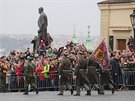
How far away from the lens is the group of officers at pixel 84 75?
1259 inches

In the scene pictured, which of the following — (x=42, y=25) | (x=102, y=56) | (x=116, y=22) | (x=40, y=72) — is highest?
(x=116, y=22)

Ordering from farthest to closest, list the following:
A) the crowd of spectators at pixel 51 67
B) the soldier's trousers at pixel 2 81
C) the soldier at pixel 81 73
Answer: the soldier's trousers at pixel 2 81 < the crowd of spectators at pixel 51 67 < the soldier at pixel 81 73

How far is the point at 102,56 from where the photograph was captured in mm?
33312

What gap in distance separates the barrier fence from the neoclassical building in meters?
22.8

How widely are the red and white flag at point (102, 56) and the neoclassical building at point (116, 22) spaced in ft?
86.5

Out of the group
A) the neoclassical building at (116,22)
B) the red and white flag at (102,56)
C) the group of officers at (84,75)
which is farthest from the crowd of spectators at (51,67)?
the neoclassical building at (116,22)

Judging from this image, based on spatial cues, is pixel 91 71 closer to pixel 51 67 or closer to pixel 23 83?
pixel 51 67

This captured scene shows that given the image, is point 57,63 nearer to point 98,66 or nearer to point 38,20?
point 98,66

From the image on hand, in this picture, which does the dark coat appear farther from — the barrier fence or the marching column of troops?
the marching column of troops

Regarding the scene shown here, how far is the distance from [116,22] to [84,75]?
30859mm

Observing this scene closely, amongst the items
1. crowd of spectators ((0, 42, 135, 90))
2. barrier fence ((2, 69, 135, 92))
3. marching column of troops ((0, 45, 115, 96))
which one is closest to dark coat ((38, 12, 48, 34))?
crowd of spectators ((0, 42, 135, 90))

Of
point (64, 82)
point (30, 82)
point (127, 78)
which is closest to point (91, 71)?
point (64, 82)

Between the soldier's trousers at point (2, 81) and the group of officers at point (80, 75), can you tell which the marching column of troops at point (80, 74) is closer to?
the group of officers at point (80, 75)

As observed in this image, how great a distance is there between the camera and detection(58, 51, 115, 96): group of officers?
32.0m
